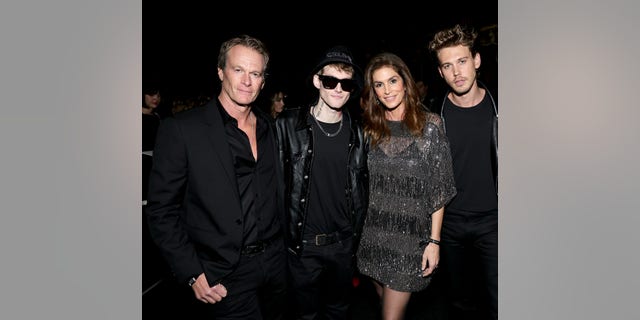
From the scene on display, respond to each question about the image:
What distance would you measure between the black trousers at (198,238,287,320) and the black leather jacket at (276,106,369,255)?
A: 0.55 ft

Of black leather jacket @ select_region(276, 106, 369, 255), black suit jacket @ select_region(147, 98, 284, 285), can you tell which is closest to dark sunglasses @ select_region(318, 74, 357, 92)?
black leather jacket @ select_region(276, 106, 369, 255)

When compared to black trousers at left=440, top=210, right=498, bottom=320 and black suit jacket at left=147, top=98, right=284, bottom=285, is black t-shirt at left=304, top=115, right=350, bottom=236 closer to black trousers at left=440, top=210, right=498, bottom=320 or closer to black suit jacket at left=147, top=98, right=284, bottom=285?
black suit jacket at left=147, top=98, right=284, bottom=285

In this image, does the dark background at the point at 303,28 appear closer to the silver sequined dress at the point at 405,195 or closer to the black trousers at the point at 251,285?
the silver sequined dress at the point at 405,195

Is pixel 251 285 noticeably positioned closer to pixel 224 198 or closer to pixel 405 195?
pixel 224 198

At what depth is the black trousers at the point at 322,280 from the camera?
227 cm

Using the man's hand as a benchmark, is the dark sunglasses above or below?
above

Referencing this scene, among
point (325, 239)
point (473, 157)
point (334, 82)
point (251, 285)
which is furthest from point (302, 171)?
point (473, 157)

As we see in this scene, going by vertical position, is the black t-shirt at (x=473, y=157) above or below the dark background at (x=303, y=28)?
below

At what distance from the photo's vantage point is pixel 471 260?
2.59 m

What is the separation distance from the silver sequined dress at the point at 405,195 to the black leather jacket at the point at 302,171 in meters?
0.10

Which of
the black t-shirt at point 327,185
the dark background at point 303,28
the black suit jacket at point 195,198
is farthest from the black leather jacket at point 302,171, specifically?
the dark background at point 303,28

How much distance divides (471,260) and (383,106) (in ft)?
3.97

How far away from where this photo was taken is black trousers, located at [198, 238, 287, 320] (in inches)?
79.4
